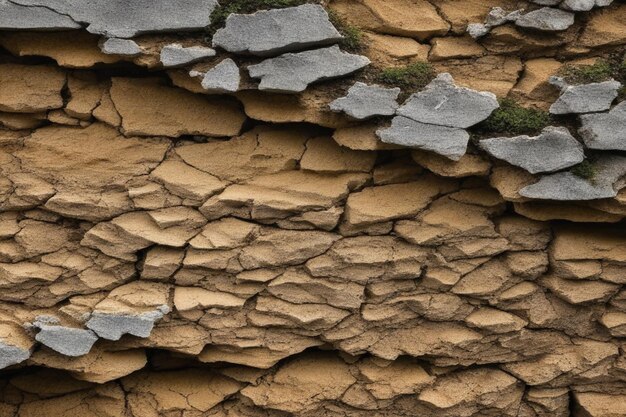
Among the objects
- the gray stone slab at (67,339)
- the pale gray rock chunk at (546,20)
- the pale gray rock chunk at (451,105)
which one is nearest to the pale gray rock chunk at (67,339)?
the gray stone slab at (67,339)

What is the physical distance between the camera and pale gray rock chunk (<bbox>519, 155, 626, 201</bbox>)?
12.0 ft

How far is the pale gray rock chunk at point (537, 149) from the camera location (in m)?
3.65

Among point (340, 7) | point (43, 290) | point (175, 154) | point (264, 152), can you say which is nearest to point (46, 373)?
point (43, 290)

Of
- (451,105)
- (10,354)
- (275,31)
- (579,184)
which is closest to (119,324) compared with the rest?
(10,354)

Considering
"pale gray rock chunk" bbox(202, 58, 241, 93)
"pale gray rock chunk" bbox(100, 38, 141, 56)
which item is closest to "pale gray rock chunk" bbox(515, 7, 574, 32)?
"pale gray rock chunk" bbox(202, 58, 241, 93)

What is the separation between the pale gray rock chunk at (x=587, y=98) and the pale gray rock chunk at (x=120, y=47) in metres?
2.12

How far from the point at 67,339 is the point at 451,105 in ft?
7.33

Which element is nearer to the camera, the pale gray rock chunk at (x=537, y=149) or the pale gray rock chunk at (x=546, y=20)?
the pale gray rock chunk at (x=537, y=149)

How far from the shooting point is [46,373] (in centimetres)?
409

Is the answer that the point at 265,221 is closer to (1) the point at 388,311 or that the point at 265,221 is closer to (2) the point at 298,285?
(2) the point at 298,285

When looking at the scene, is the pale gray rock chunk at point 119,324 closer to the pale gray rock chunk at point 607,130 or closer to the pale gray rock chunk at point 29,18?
the pale gray rock chunk at point 29,18

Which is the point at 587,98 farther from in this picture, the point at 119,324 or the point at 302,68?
the point at 119,324

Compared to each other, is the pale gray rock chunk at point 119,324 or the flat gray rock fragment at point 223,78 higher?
the flat gray rock fragment at point 223,78

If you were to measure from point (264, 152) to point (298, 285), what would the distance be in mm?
725
